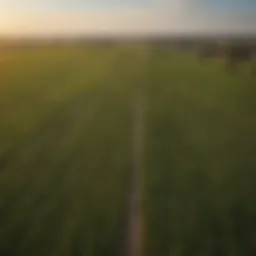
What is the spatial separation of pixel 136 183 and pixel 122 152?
0.09m

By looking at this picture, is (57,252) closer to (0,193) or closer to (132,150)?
(0,193)

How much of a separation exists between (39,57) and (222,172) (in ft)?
1.99

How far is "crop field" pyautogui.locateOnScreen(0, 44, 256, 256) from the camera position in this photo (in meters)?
1.11

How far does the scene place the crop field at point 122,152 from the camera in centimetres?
111

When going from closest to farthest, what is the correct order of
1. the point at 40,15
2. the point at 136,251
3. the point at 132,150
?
the point at 136,251, the point at 132,150, the point at 40,15

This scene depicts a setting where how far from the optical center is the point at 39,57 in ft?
4.21

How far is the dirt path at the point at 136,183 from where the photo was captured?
109cm

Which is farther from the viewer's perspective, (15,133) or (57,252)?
(15,133)

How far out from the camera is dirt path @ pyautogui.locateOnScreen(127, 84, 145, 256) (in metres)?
1.09

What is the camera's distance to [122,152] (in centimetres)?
119

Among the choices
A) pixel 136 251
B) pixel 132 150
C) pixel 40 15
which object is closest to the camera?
pixel 136 251

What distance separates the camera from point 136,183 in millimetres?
1156

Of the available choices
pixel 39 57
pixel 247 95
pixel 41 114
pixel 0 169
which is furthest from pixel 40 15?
pixel 247 95

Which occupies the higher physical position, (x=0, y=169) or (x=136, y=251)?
(x=0, y=169)
